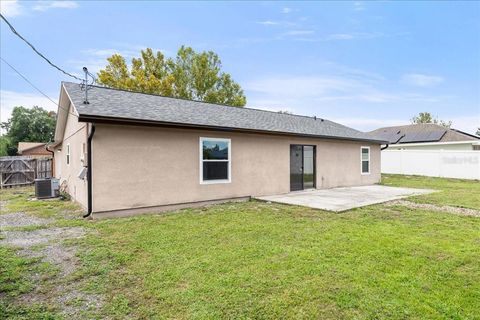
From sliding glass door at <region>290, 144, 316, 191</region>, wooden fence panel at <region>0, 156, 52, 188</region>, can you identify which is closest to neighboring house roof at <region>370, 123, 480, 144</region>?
sliding glass door at <region>290, 144, 316, 191</region>

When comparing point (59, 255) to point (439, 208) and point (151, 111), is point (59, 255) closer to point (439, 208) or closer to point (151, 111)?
point (151, 111)

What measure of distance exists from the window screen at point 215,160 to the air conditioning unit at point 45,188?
634 centimetres

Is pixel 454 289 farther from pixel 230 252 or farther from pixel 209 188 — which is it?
pixel 209 188

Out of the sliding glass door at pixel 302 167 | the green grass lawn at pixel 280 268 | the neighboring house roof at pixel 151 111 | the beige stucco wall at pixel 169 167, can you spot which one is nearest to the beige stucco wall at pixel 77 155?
the beige stucco wall at pixel 169 167

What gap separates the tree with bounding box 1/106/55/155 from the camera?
4150 centimetres

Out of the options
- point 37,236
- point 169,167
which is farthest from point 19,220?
point 169,167

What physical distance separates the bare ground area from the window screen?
3.76m

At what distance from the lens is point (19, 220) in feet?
22.5

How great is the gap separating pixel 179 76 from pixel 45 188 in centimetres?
2009

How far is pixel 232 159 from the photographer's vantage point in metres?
9.22

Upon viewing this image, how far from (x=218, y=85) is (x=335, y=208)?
24.1m

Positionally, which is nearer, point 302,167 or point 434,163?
point 302,167

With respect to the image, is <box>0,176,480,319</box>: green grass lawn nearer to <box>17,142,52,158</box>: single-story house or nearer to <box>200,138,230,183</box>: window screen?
<box>200,138,230,183</box>: window screen

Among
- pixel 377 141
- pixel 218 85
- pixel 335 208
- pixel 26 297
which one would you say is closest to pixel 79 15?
pixel 26 297
